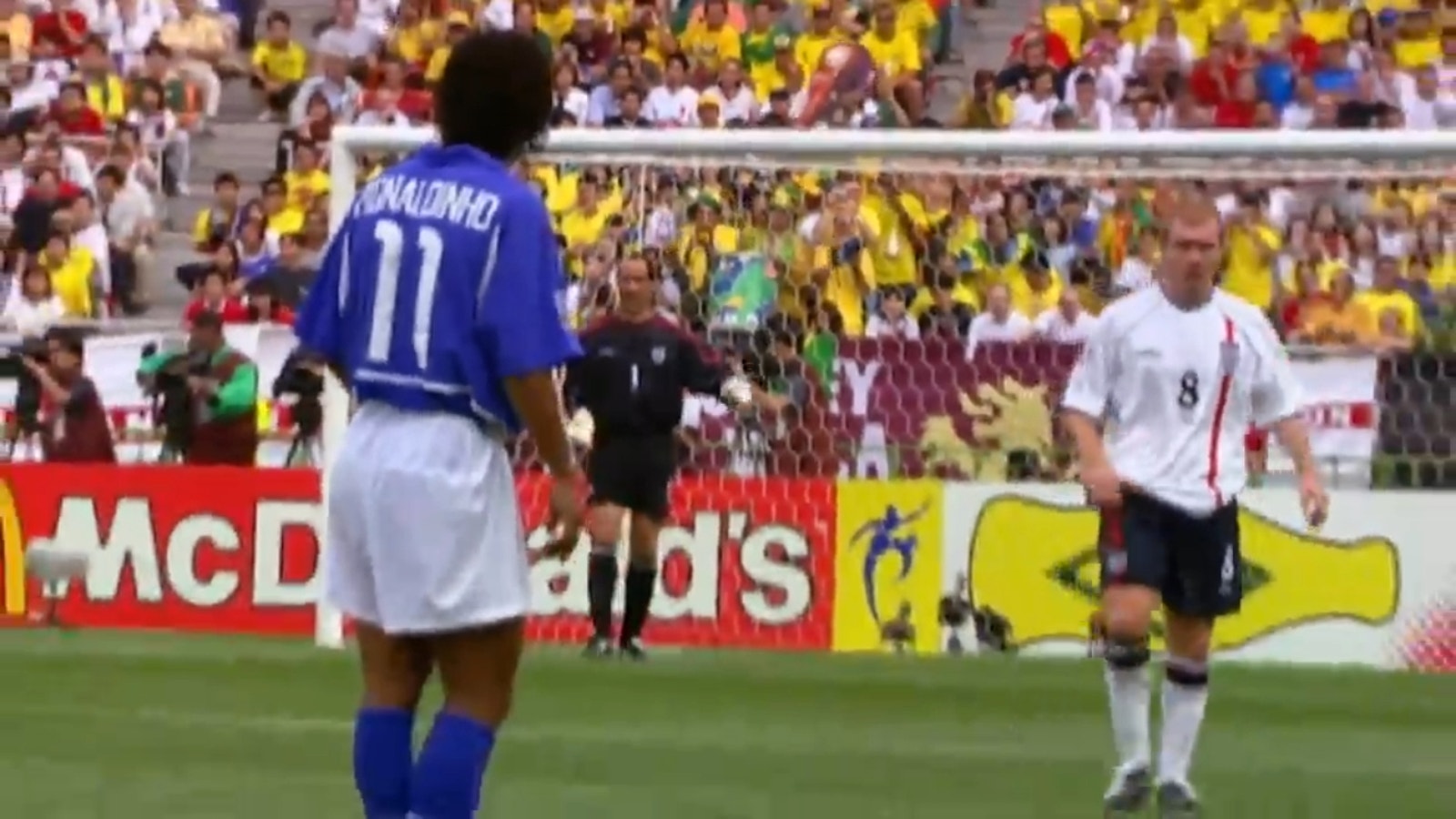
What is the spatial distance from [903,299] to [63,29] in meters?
11.9

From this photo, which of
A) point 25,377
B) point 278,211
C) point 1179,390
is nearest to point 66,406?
point 25,377

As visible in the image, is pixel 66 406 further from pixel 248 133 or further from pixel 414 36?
pixel 414 36

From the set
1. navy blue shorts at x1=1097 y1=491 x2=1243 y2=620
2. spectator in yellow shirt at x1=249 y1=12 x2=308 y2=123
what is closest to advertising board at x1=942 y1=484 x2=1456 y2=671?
navy blue shorts at x1=1097 y1=491 x2=1243 y2=620

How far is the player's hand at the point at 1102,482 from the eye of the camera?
9.48m

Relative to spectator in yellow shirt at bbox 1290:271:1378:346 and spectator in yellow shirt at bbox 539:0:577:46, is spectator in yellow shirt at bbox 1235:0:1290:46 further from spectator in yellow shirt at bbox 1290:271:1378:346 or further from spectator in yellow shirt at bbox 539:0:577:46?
Answer: spectator in yellow shirt at bbox 1290:271:1378:346

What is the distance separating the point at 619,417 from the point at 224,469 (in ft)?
10.5

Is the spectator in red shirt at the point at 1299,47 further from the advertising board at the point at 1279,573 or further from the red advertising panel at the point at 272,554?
the red advertising panel at the point at 272,554

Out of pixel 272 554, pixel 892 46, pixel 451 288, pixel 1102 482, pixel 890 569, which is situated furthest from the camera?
pixel 892 46

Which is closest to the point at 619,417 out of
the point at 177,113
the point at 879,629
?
the point at 879,629

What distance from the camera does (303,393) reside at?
19.1 m

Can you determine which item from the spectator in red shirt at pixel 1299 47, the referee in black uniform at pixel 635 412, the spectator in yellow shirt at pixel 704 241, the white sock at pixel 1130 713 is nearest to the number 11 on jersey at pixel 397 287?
the white sock at pixel 1130 713

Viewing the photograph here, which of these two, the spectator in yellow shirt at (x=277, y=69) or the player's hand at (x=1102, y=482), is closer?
the player's hand at (x=1102, y=482)

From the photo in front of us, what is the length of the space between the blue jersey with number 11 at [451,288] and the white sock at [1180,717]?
12.0 ft

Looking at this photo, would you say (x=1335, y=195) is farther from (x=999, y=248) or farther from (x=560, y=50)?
(x=560, y=50)
